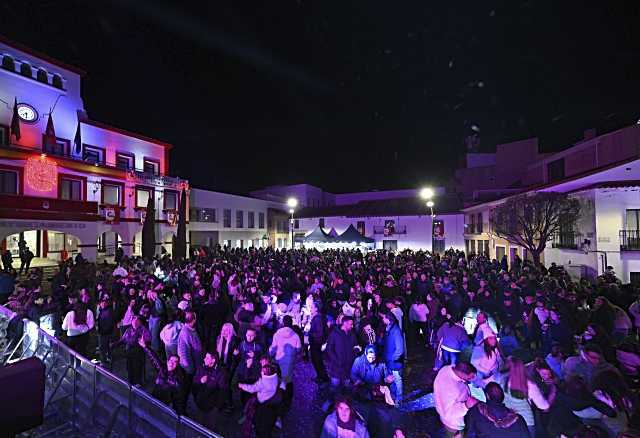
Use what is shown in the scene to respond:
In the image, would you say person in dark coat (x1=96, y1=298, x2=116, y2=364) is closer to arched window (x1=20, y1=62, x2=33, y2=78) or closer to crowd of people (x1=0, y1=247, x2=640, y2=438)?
crowd of people (x1=0, y1=247, x2=640, y2=438)

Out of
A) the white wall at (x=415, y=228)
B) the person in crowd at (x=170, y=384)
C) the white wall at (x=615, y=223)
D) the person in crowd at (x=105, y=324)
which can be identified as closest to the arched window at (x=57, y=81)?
the person in crowd at (x=105, y=324)

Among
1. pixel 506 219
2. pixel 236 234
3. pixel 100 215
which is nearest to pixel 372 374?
pixel 506 219

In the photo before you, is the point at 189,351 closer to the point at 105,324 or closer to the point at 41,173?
the point at 105,324

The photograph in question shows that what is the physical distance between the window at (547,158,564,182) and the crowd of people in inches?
640

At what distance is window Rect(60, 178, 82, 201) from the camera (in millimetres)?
21656

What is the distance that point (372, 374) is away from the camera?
187 inches

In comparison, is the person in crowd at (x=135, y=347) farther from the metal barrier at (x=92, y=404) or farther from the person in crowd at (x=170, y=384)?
the person in crowd at (x=170, y=384)

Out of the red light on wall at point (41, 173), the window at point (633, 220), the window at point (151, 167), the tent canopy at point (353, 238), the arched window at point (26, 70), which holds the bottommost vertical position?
the tent canopy at point (353, 238)

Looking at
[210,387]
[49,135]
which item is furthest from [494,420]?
[49,135]

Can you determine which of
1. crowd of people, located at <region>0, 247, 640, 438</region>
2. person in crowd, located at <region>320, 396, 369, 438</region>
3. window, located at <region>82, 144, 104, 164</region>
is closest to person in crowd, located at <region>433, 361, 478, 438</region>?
crowd of people, located at <region>0, 247, 640, 438</region>

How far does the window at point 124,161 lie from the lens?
26327mm

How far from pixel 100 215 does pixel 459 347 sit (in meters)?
24.1

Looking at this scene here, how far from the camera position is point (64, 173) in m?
21.7

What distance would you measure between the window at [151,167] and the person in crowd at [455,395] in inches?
1128
